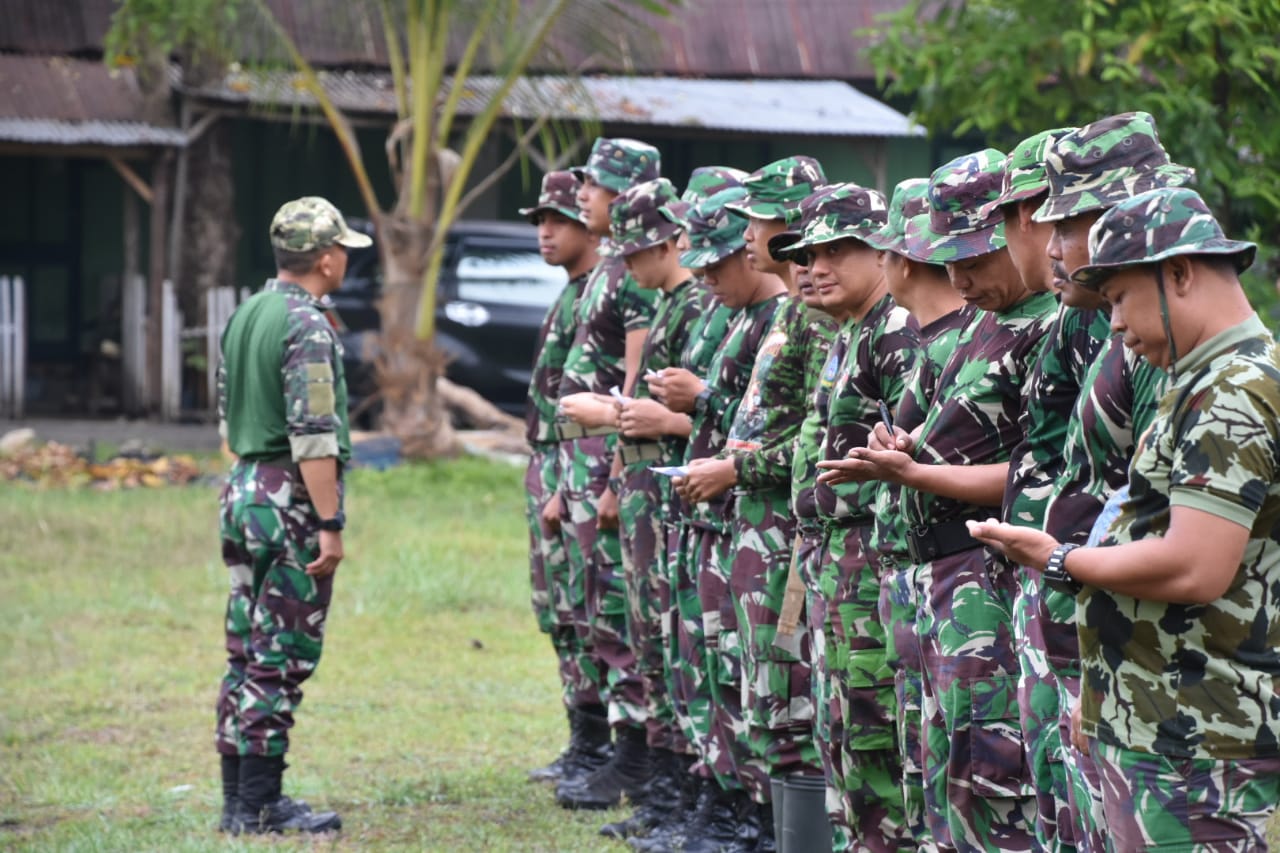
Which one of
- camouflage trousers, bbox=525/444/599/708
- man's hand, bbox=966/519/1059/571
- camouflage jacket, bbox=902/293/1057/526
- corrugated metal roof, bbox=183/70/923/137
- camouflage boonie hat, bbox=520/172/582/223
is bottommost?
camouflage trousers, bbox=525/444/599/708

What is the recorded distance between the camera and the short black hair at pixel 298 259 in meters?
6.37

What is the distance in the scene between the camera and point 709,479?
5.23 m

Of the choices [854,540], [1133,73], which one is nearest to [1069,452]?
[854,540]

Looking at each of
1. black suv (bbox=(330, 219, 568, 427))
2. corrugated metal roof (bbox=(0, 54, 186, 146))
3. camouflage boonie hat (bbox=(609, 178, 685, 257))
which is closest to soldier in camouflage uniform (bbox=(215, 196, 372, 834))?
camouflage boonie hat (bbox=(609, 178, 685, 257))

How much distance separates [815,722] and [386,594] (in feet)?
20.8

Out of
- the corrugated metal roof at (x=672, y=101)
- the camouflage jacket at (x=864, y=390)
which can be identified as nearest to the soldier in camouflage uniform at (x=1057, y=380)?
the camouflage jacket at (x=864, y=390)

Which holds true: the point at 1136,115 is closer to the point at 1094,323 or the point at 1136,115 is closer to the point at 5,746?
the point at 1094,323

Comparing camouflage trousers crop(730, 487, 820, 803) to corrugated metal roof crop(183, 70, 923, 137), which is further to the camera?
corrugated metal roof crop(183, 70, 923, 137)

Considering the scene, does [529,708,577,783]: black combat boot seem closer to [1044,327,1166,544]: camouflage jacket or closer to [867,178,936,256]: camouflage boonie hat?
[867,178,936,256]: camouflage boonie hat

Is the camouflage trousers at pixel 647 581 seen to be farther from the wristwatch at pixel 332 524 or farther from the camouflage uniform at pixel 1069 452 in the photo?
the camouflage uniform at pixel 1069 452

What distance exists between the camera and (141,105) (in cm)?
1905

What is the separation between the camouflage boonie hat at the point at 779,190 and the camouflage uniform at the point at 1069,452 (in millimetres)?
1628

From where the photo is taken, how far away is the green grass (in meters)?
6.51

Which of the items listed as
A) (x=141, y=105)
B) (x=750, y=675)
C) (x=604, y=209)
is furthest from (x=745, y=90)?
(x=750, y=675)
